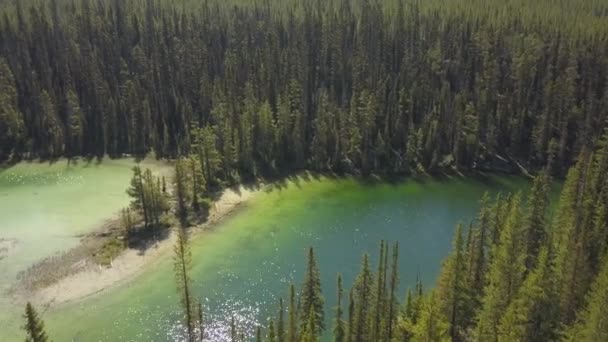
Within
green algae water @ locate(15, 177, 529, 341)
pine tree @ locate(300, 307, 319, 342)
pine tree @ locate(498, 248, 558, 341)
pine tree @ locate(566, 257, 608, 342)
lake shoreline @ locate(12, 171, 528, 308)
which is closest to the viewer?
pine tree @ locate(566, 257, 608, 342)

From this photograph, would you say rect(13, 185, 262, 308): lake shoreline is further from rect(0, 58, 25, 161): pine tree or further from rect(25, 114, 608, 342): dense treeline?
rect(0, 58, 25, 161): pine tree

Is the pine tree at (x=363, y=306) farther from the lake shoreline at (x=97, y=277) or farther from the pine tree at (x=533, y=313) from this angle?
the lake shoreline at (x=97, y=277)

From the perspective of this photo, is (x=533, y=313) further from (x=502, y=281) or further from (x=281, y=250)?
(x=281, y=250)

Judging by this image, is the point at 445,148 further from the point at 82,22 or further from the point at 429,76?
the point at 82,22

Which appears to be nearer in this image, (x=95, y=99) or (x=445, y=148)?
(x=445, y=148)

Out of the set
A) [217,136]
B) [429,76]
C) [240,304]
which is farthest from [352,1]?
[240,304]

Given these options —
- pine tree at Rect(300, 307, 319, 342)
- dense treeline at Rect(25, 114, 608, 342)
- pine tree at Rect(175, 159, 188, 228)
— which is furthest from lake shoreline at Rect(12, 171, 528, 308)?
pine tree at Rect(300, 307, 319, 342)
